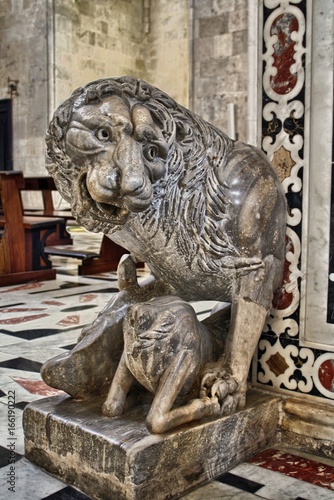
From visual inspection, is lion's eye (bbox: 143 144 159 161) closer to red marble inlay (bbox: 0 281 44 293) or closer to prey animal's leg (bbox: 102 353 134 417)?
prey animal's leg (bbox: 102 353 134 417)

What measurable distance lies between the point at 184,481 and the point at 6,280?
433cm

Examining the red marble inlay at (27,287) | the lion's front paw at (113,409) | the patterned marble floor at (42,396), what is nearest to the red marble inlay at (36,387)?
the patterned marble floor at (42,396)

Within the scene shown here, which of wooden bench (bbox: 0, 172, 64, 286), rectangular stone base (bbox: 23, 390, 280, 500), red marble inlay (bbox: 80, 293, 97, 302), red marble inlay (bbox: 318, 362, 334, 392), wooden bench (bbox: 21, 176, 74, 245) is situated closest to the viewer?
rectangular stone base (bbox: 23, 390, 280, 500)

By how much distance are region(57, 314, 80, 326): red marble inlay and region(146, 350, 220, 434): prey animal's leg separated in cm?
240

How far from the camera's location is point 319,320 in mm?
1894

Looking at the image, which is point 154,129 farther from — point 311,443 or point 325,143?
point 311,443

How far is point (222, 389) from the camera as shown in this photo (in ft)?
5.49

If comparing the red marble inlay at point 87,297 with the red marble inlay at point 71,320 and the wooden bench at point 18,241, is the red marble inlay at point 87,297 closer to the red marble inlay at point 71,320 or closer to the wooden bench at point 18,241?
the red marble inlay at point 71,320

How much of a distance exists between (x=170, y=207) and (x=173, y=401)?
1.67 ft

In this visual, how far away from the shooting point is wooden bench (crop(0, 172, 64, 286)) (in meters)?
5.80

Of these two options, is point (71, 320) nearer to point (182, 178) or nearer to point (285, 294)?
point (285, 294)

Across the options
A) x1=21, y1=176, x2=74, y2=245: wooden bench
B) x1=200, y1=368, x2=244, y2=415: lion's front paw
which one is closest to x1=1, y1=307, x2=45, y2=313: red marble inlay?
x1=21, y1=176, x2=74, y2=245: wooden bench

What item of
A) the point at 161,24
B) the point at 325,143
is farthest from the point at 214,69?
the point at 325,143

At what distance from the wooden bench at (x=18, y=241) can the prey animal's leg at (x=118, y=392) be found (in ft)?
13.7
